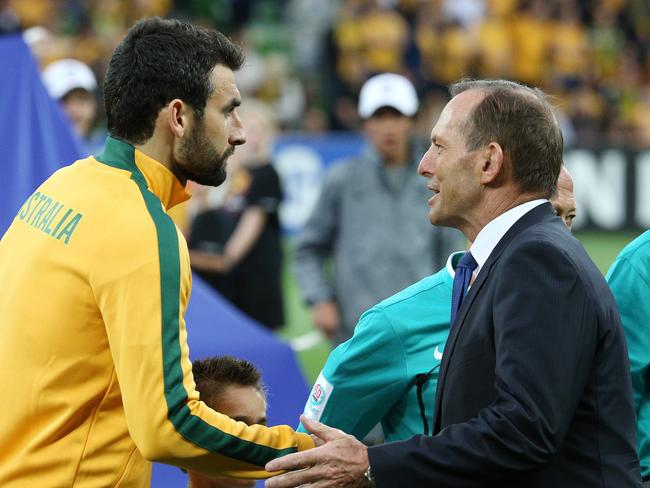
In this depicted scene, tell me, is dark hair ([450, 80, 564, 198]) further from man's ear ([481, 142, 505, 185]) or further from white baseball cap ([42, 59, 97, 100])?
white baseball cap ([42, 59, 97, 100])

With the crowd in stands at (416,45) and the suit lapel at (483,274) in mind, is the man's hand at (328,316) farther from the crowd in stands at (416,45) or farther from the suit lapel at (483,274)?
the crowd in stands at (416,45)

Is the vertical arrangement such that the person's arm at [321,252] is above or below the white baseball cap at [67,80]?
below

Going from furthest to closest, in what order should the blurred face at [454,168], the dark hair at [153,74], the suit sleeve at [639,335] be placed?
the suit sleeve at [639,335] → the dark hair at [153,74] → the blurred face at [454,168]

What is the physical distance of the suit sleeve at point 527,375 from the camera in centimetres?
243

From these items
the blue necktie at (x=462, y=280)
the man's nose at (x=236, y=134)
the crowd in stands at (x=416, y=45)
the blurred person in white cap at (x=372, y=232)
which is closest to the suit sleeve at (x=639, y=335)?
the blue necktie at (x=462, y=280)

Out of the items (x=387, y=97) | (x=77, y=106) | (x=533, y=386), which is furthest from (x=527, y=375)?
(x=77, y=106)

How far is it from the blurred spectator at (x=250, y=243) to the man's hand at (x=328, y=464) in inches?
205

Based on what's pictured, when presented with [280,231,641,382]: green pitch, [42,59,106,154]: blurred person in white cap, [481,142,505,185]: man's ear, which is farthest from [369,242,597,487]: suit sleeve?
[280,231,641,382]: green pitch

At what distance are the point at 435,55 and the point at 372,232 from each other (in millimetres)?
13565

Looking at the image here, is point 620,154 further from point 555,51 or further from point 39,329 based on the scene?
point 39,329

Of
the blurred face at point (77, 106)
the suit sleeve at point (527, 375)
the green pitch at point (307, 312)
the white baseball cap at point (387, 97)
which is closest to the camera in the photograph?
the suit sleeve at point (527, 375)

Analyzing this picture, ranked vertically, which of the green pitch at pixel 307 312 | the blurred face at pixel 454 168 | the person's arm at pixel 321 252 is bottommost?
the green pitch at pixel 307 312

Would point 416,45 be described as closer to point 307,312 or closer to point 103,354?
point 307,312

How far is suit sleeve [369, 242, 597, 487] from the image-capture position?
243 centimetres
